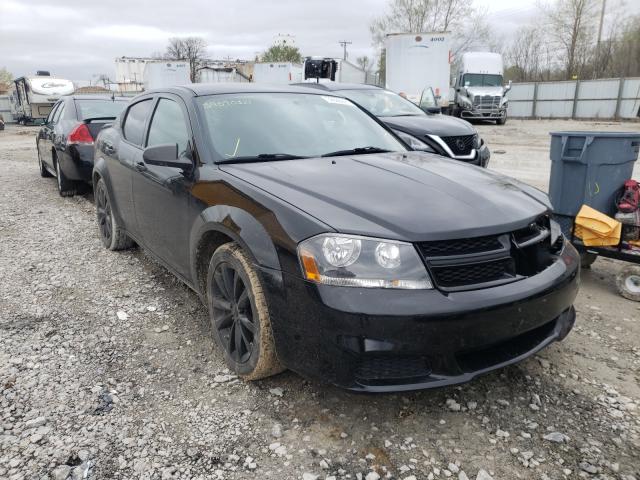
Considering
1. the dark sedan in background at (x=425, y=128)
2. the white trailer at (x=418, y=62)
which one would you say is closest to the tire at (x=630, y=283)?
the dark sedan in background at (x=425, y=128)

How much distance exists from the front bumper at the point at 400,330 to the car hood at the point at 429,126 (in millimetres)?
5980

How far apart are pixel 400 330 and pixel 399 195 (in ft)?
2.54

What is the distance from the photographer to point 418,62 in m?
19.4

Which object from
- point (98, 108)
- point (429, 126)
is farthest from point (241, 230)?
point (98, 108)

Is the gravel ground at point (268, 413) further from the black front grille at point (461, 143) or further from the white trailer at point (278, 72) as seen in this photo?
the white trailer at point (278, 72)

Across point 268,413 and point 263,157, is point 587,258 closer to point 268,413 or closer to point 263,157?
point 263,157

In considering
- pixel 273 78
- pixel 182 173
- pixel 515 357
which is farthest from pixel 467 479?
pixel 273 78

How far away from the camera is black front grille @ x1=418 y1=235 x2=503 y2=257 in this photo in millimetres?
2277

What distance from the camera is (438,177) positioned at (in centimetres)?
296

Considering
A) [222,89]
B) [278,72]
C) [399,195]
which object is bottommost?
[399,195]

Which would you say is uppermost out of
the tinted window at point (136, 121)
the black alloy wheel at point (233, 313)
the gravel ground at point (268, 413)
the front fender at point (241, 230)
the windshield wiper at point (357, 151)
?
the tinted window at point (136, 121)

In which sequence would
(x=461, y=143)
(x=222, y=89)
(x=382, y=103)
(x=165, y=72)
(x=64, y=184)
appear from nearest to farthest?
(x=222, y=89), (x=461, y=143), (x=64, y=184), (x=382, y=103), (x=165, y=72)

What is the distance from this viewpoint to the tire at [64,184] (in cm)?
816

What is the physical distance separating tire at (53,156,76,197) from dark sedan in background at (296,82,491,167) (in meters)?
4.21
